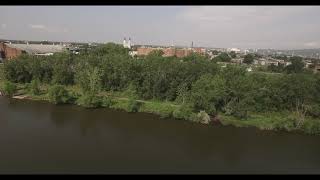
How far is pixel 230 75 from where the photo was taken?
1310cm

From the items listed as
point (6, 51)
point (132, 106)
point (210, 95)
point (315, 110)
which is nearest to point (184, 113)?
point (210, 95)

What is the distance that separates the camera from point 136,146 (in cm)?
817

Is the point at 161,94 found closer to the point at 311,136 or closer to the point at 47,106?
the point at 47,106

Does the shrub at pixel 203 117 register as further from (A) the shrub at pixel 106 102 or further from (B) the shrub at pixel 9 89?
(B) the shrub at pixel 9 89

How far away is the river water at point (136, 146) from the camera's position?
6875 mm

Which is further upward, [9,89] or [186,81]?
[186,81]

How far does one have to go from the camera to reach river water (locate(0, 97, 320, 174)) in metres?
6.88

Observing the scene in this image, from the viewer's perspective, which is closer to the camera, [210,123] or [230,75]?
[210,123]

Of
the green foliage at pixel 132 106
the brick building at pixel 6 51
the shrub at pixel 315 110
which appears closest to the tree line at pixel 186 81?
the shrub at pixel 315 110

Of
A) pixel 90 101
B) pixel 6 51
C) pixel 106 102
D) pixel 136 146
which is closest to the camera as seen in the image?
pixel 136 146

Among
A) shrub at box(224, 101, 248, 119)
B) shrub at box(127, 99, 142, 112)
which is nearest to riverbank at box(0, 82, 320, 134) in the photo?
shrub at box(127, 99, 142, 112)

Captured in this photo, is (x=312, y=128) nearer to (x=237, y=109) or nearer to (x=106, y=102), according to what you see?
(x=237, y=109)
